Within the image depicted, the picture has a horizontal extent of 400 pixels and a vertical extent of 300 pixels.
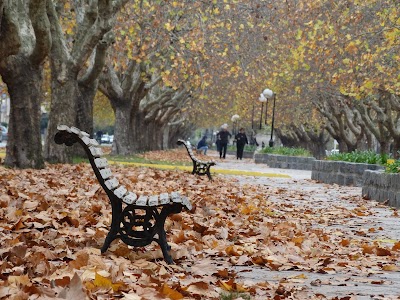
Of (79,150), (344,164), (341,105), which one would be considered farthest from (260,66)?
(344,164)

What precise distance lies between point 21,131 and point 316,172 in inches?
397

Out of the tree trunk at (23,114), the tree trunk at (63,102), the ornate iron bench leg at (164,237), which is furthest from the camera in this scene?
the tree trunk at (63,102)

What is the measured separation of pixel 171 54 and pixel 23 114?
487 inches

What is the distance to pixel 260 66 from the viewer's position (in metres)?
37.3

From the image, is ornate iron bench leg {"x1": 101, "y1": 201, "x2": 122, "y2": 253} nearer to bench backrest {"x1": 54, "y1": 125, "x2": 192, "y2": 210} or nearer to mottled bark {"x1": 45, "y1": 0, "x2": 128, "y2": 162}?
bench backrest {"x1": 54, "y1": 125, "x2": 192, "y2": 210}

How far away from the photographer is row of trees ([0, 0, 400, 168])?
53.5 ft

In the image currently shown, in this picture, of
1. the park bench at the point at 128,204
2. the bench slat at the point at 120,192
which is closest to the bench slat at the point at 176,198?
the park bench at the point at 128,204

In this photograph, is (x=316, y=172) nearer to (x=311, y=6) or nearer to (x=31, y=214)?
(x=311, y=6)

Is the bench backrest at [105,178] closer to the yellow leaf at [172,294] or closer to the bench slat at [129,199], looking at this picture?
the bench slat at [129,199]

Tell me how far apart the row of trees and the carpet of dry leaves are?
347 cm

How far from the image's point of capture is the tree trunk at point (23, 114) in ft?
53.0

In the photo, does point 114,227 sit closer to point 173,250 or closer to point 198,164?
point 173,250

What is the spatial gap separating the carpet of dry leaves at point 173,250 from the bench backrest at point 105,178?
1.40ft

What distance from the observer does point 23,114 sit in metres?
16.3
